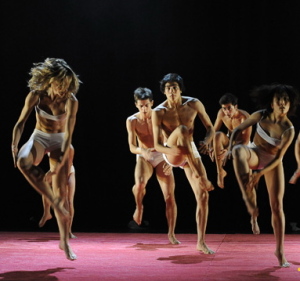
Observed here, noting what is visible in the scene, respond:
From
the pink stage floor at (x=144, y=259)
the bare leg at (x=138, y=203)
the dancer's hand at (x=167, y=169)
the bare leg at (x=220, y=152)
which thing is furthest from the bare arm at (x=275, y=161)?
the bare leg at (x=220, y=152)

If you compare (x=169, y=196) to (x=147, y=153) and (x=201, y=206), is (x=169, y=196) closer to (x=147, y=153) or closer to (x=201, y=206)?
(x=147, y=153)

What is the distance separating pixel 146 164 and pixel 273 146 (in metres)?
2.24

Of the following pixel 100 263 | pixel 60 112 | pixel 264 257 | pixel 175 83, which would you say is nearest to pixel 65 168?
pixel 60 112

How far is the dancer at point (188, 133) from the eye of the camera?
5.53 m

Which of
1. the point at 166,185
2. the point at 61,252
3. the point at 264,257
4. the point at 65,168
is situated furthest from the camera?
the point at 166,185

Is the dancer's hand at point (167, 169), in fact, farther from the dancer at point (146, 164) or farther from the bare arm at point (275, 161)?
the bare arm at point (275, 161)

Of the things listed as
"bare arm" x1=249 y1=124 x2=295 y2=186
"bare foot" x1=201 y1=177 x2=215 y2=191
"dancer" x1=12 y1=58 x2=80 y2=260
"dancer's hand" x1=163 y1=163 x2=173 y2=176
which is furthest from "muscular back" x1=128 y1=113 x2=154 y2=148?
"bare arm" x1=249 y1=124 x2=295 y2=186

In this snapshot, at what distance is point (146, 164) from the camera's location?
6.86 meters

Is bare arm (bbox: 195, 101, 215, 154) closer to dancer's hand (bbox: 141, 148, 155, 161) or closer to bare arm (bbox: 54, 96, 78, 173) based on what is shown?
dancer's hand (bbox: 141, 148, 155, 161)

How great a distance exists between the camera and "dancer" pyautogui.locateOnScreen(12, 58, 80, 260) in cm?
496

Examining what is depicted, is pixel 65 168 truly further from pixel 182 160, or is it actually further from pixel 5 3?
pixel 5 3

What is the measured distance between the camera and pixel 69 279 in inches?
171

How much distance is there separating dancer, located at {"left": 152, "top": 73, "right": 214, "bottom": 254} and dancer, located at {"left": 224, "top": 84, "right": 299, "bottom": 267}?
677 mm

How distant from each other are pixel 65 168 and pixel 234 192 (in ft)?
12.1
